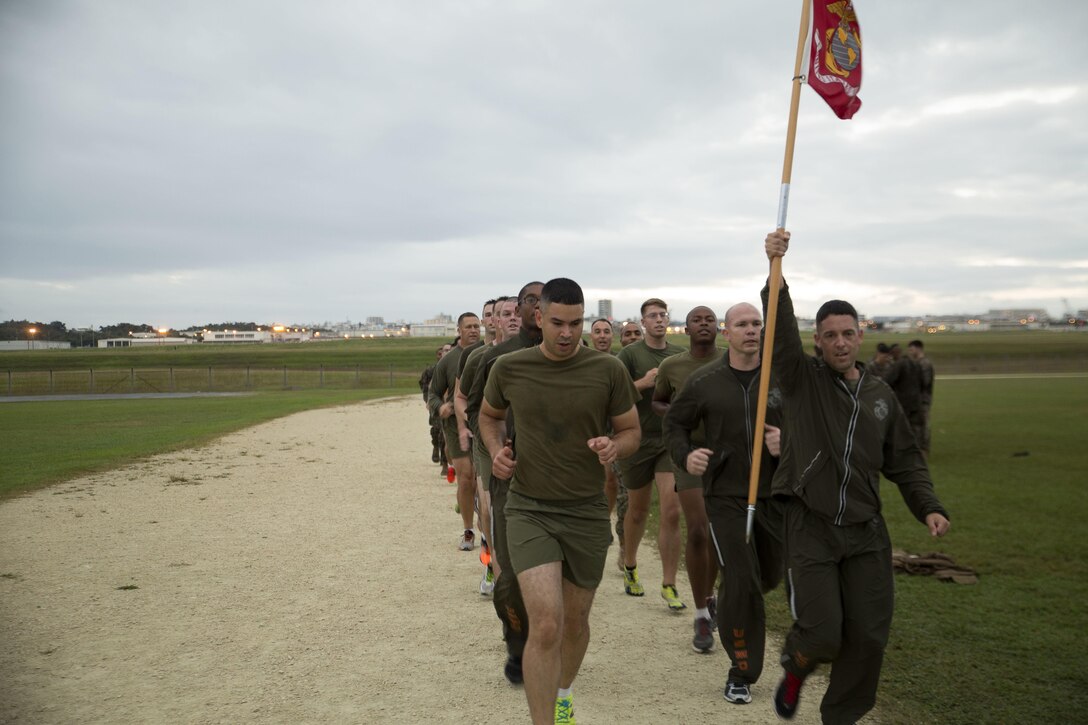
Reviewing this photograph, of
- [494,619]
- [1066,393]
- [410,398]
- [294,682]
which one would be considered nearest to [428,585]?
[494,619]

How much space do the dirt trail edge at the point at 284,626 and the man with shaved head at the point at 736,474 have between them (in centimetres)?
46

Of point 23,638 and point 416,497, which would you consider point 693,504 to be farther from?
point 416,497

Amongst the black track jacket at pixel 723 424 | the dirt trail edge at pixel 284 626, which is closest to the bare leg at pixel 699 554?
the dirt trail edge at pixel 284 626

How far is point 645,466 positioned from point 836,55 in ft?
12.2

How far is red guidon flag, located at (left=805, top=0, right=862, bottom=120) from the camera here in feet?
17.8

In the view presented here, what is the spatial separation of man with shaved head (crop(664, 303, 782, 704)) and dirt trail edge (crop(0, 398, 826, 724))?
456 mm

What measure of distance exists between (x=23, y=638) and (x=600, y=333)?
22.0ft

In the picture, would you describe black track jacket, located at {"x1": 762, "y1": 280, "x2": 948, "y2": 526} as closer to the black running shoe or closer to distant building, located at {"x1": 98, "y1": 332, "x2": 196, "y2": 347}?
the black running shoe

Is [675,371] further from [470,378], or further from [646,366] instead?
[470,378]

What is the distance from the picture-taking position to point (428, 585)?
7773 mm

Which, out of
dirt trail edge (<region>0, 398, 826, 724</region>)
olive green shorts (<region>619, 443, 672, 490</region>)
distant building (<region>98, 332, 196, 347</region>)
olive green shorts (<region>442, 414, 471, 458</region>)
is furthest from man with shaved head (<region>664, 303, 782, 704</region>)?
distant building (<region>98, 332, 196, 347</region>)

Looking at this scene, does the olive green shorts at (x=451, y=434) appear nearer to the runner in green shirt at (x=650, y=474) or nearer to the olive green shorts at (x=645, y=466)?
the runner in green shirt at (x=650, y=474)

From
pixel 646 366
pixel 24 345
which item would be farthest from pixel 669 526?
pixel 24 345

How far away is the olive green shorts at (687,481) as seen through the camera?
621 centimetres
